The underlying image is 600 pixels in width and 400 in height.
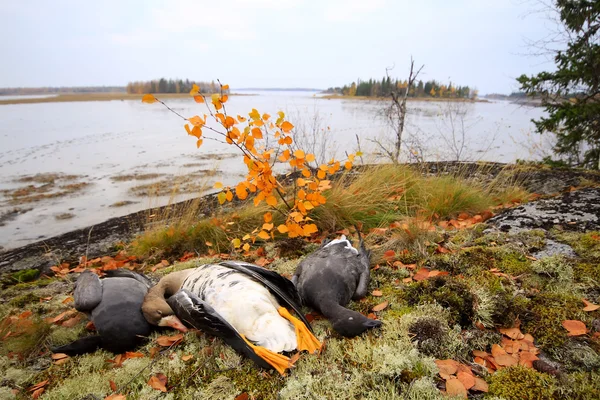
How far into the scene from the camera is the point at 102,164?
36.3ft

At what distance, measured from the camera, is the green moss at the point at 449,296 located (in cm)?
228

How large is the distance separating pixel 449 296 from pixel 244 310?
1.39 meters

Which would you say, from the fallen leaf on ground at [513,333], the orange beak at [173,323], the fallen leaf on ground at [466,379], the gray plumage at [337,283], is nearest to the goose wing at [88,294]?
the orange beak at [173,323]

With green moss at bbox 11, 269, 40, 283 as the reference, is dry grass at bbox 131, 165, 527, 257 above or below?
above

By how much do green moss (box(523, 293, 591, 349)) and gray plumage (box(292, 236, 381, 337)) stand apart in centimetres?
94

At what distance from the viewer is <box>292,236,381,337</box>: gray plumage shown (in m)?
2.20

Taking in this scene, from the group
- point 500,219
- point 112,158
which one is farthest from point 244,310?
point 112,158

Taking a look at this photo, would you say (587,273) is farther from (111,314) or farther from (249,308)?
(111,314)

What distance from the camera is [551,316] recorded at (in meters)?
2.21

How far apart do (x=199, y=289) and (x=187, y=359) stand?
0.47 meters

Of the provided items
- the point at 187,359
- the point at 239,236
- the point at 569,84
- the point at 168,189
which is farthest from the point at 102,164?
the point at 569,84

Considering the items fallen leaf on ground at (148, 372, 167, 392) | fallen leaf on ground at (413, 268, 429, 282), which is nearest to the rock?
fallen leaf on ground at (413, 268, 429, 282)

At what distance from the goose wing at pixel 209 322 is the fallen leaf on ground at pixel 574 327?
1757 mm

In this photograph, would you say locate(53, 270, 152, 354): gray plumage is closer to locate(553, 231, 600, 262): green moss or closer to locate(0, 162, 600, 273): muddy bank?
locate(0, 162, 600, 273): muddy bank
